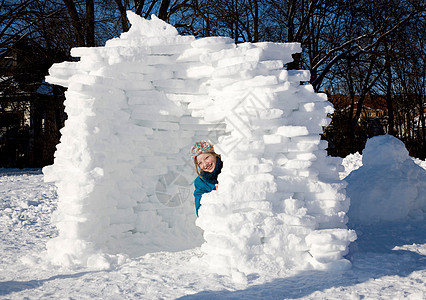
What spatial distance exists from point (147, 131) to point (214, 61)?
113 cm

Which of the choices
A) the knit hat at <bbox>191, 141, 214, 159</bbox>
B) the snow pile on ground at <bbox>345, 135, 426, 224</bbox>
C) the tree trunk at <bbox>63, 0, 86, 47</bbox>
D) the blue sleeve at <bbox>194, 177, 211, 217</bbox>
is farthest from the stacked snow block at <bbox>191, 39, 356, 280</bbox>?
the tree trunk at <bbox>63, 0, 86, 47</bbox>

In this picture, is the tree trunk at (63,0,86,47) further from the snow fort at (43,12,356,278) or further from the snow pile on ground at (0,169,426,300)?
the snow pile on ground at (0,169,426,300)

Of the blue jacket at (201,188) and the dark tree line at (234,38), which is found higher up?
the dark tree line at (234,38)

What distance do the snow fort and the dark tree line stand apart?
777cm

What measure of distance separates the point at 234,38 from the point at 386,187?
958 centimetres

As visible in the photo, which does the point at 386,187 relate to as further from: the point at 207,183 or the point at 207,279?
the point at 207,279

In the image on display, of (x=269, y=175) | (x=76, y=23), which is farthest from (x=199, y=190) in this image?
(x=76, y=23)

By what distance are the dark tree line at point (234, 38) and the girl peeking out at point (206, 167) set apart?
8.32 m

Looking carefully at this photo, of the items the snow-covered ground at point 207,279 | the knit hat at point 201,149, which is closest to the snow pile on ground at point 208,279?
the snow-covered ground at point 207,279

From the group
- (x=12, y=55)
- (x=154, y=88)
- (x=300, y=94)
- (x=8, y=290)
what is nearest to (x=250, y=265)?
(x=300, y=94)

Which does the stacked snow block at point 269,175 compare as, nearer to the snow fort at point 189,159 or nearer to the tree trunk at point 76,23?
the snow fort at point 189,159

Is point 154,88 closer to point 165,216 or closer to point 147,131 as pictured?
point 147,131

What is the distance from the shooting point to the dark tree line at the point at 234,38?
443 inches

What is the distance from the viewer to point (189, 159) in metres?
4.81
